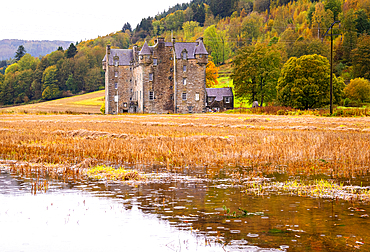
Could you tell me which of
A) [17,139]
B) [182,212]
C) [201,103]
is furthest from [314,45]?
[182,212]

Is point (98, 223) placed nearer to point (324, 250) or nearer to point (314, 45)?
point (324, 250)

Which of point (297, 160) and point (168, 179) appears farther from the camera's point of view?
point (297, 160)

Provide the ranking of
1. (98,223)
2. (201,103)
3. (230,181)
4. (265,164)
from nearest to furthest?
(98,223)
(230,181)
(265,164)
(201,103)

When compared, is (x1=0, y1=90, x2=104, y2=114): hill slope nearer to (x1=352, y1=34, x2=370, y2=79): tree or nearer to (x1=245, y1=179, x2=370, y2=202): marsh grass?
(x1=352, y1=34, x2=370, y2=79): tree

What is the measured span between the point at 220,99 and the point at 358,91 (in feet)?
126

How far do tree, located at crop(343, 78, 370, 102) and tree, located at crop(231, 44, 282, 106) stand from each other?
70.2 feet

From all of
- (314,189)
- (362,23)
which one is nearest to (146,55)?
(314,189)

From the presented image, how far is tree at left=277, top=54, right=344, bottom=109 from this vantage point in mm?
81812

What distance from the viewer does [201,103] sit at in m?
101

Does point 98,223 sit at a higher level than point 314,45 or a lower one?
lower

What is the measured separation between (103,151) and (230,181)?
7.01 meters

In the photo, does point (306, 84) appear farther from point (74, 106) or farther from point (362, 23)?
point (362, 23)

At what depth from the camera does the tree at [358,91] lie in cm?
10662

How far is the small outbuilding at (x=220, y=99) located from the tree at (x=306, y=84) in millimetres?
34245
